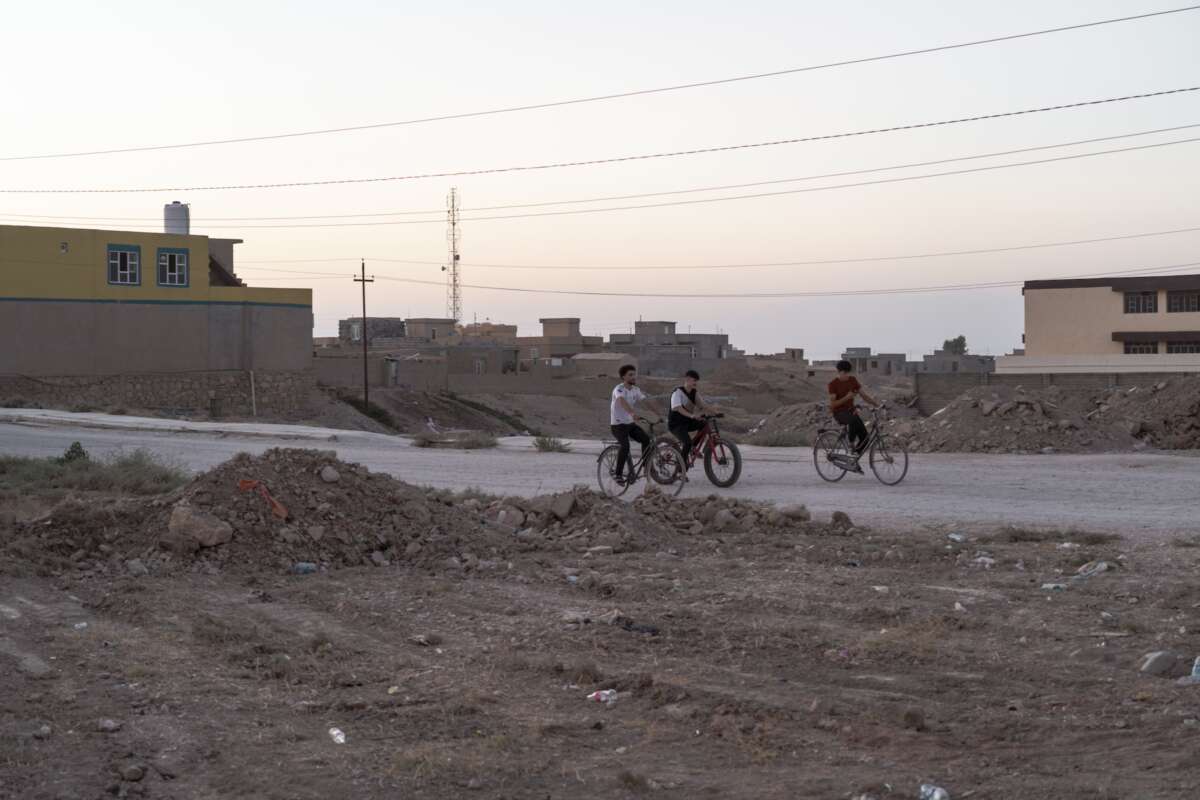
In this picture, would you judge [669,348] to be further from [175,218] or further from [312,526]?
[312,526]

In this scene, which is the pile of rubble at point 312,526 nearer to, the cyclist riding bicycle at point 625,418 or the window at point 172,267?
the cyclist riding bicycle at point 625,418

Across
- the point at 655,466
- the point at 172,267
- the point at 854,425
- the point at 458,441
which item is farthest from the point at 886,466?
the point at 172,267

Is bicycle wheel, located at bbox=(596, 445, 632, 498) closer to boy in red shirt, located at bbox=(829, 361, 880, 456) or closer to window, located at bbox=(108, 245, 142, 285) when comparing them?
boy in red shirt, located at bbox=(829, 361, 880, 456)

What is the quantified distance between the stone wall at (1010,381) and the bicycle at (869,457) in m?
18.3

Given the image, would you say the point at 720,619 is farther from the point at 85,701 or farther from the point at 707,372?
the point at 707,372

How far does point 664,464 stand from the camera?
667 inches

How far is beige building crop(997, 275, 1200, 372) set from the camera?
177ft

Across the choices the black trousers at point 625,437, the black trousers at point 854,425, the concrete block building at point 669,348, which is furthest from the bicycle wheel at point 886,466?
the concrete block building at point 669,348

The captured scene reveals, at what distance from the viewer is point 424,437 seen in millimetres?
28391

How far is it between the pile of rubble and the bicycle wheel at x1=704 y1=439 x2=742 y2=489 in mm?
4450

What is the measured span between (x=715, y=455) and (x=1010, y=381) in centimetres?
2364

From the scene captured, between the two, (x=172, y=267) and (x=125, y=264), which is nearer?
(x=125, y=264)

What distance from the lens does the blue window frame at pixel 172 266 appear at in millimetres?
54312

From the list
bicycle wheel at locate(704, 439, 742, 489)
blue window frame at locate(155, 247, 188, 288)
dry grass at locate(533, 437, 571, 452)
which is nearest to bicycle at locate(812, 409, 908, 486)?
bicycle wheel at locate(704, 439, 742, 489)
